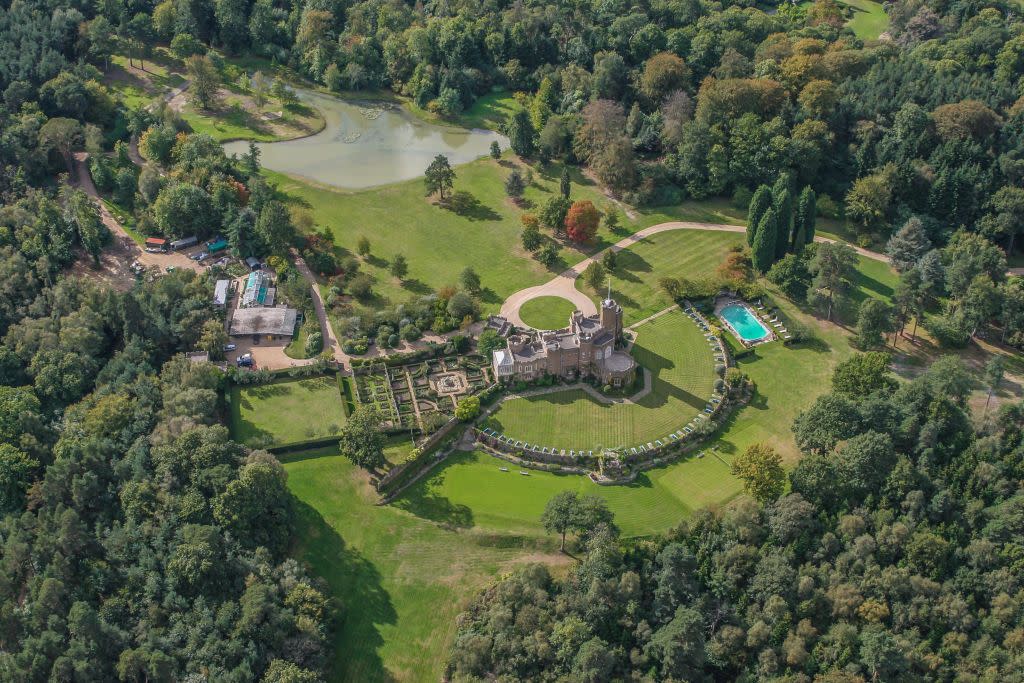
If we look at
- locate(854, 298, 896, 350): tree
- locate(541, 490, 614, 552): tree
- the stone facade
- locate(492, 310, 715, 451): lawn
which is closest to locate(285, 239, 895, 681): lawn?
locate(492, 310, 715, 451): lawn

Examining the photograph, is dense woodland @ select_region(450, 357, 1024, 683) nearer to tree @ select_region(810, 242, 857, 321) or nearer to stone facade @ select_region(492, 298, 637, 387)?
stone facade @ select_region(492, 298, 637, 387)

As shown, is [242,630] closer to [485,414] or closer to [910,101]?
[485,414]

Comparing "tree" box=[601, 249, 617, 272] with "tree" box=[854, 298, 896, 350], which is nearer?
"tree" box=[854, 298, 896, 350]

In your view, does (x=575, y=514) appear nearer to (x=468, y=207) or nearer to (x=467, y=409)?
(x=467, y=409)

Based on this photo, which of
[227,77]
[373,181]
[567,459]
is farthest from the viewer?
[227,77]

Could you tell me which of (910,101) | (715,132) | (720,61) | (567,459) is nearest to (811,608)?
(567,459)

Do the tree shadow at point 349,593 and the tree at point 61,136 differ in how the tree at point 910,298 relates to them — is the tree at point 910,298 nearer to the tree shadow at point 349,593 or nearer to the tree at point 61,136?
the tree shadow at point 349,593

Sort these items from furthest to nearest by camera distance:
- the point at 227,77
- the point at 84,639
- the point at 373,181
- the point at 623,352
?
the point at 227,77, the point at 373,181, the point at 623,352, the point at 84,639
